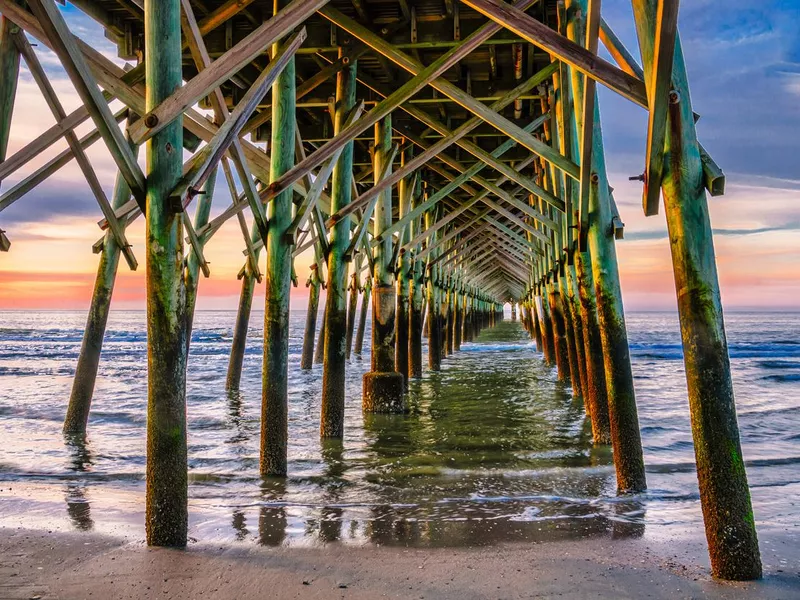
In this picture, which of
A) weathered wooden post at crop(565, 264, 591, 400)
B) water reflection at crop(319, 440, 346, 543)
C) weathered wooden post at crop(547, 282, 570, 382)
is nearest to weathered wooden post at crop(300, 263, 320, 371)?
weathered wooden post at crop(547, 282, 570, 382)

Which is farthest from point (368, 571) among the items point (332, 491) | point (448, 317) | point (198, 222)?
point (448, 317)

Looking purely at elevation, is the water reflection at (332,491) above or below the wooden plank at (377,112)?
below

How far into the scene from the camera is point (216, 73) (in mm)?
3410

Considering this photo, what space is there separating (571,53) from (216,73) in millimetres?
1843

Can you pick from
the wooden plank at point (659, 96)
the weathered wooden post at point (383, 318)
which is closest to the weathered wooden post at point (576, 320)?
the weathered wooden post at point (383, 318)

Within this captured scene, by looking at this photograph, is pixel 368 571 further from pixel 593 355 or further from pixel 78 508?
pixel 593 355

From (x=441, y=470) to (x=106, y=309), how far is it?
388 centimetres

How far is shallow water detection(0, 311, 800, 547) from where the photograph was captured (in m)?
3.95

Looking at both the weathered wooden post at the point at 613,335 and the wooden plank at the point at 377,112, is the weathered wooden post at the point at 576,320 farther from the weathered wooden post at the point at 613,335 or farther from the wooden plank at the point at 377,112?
the wooden plank at the point at 377,112

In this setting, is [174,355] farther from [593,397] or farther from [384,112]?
[593,397]

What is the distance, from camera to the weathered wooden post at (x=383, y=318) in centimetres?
832

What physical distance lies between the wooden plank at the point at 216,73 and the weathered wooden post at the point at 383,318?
458cm

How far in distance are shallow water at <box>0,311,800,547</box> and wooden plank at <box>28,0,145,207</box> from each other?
6.66 ft

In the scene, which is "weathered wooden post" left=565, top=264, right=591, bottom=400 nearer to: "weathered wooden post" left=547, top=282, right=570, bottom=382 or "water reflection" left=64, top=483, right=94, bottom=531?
"weathered wooden post" left=547, top=282, right=570, bottom=382
